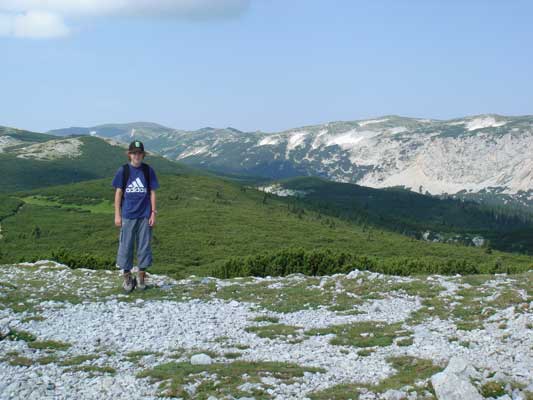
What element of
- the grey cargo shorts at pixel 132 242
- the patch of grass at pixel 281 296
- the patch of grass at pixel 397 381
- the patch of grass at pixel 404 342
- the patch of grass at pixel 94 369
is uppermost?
the grey cargo shorts at pixel 132 242

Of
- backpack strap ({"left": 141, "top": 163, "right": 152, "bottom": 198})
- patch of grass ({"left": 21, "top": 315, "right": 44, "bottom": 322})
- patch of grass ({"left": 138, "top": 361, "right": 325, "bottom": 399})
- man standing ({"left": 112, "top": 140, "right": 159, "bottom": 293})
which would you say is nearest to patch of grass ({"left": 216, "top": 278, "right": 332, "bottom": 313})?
man standing ({"left": 112, "top": 140, "right": 159, "bottom": 293})

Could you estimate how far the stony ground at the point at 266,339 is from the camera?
1025 cm

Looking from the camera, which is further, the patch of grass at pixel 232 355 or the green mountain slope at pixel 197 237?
the green mountain slope at pixel 197 237

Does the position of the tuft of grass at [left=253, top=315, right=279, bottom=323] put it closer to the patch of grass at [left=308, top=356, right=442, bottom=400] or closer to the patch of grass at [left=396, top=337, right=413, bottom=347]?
the patch of grass at [left=396, top=337, right=413, bottom=347]

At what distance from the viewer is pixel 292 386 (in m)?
10.4

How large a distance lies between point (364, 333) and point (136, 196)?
374 inches

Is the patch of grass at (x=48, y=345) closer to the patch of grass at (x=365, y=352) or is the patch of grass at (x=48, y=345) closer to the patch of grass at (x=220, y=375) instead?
the patch of grass at (x=220, y=375)

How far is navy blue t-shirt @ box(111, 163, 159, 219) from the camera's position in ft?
61.6

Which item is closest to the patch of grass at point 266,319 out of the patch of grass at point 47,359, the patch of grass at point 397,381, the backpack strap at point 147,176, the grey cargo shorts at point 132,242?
the grey cargo shorts at point 132,242

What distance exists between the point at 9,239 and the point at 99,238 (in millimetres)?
21913

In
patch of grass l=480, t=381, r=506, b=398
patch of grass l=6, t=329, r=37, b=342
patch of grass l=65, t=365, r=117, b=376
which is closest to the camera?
patch of grass l=480, t=381, r=506, b=398

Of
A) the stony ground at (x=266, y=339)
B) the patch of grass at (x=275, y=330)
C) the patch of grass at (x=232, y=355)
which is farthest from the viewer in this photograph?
the patch of grass at (x=275, y=330)

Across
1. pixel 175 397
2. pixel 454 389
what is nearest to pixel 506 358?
pixel 454 389

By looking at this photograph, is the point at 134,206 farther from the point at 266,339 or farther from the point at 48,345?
the point at 266,339
